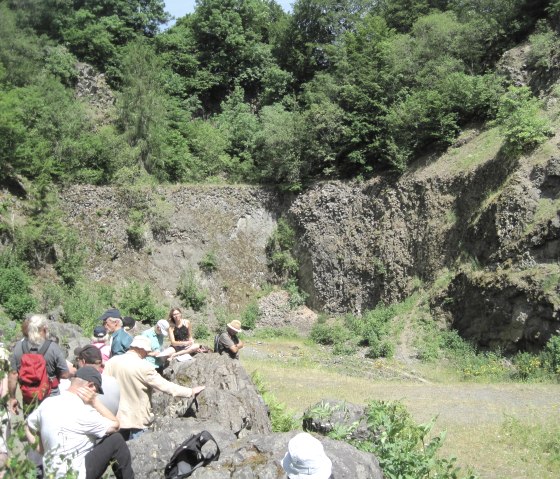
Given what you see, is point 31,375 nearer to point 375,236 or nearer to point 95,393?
point 95,393

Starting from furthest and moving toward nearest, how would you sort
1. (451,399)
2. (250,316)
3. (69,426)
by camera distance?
(250,316) < (451,399) < (69,426)

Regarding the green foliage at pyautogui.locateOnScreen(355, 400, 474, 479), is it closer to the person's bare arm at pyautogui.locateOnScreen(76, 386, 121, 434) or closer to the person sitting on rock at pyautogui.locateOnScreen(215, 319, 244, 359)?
the person's bare arm at pyautogui.locateOnScreen(76, 386, 121, 434)

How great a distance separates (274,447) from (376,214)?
21.5 m

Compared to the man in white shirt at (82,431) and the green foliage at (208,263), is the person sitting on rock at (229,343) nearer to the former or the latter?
the man in white shirt at (82,431)

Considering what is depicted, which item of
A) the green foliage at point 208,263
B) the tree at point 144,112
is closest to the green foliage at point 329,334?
the green foliage at point 208,263

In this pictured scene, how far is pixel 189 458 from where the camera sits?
564cm

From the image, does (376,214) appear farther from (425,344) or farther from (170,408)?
(170,408)

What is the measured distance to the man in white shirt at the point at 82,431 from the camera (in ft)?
15.8

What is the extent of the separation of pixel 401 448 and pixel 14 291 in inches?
767

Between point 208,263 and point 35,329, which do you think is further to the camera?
point 208,263

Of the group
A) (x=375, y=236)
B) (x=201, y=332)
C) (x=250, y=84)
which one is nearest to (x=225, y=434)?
(x=201, y=332)

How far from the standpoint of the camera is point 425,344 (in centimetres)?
2122

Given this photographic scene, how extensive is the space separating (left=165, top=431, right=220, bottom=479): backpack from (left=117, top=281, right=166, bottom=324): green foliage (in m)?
19.2

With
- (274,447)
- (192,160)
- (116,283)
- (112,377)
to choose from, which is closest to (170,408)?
(112,377)
